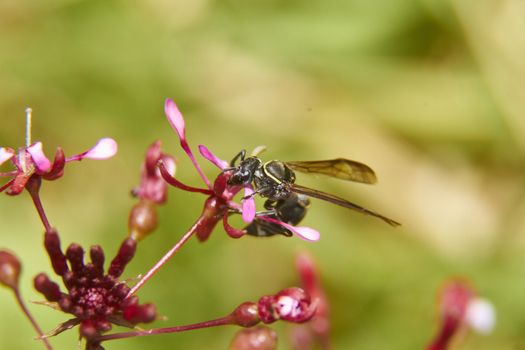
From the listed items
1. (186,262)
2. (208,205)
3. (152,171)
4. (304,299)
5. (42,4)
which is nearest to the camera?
(304,299)

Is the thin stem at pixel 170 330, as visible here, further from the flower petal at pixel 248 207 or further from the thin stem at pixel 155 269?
the flower petal at pixel 248 207

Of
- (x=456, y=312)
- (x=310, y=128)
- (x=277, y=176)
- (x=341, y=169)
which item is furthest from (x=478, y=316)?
(x=310, y=128)

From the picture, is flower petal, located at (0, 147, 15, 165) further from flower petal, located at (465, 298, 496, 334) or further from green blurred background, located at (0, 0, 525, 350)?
green blurred background, located at (0, 0, 525, 350)

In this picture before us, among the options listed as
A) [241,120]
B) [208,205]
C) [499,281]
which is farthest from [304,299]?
[241,120]

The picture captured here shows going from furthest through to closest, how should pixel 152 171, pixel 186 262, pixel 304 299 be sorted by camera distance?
pixel 186 262 < pixel 152 171 < pixel 304 299

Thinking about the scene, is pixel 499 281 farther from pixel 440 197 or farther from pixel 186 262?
pixel 186 262

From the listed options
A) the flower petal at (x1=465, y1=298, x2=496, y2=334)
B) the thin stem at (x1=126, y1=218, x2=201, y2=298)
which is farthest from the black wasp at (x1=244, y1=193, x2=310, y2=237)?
the flower petal at (x1=465, y1=298, x2=496, y2=334)
